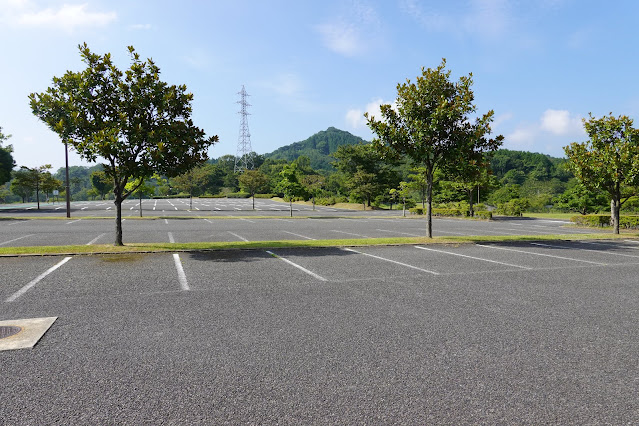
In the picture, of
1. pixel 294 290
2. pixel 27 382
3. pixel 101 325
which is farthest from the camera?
pixel 294 290

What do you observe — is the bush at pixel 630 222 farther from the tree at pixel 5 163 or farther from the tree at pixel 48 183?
the tree at pixel 5 163

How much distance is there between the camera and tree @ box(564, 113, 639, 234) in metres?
16.3

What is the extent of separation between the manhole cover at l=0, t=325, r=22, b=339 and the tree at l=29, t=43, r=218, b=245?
642 cm

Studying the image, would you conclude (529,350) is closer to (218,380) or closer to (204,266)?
(218,380)

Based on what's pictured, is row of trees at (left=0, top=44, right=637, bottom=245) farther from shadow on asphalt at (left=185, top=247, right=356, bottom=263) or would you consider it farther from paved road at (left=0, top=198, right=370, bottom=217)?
paved road at (left=0, top=198, right=370, bottom=217)

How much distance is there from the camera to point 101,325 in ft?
16.2

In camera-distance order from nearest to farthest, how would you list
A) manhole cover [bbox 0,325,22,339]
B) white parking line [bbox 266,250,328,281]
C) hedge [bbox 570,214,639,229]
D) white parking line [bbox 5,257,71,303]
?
manhole cover [bbox 0,325,22,339] < white parking line [bbox 5,257,71,303] < white parking line [bbox 266,250,328,281] < hedge [bbox 570,214,639,229]

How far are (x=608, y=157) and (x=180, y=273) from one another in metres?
18.7

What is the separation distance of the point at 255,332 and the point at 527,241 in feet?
45.0

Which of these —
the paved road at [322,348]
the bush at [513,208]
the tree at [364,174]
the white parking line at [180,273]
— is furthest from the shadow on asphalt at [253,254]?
the tree at [364,174]

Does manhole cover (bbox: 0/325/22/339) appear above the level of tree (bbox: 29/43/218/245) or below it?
below

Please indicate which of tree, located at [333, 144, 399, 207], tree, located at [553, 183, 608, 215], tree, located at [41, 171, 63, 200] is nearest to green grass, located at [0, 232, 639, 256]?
tree, located at [553, 183, 608, 215]

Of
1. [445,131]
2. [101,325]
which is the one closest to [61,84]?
[101,325]

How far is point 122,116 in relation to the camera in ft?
34.3
